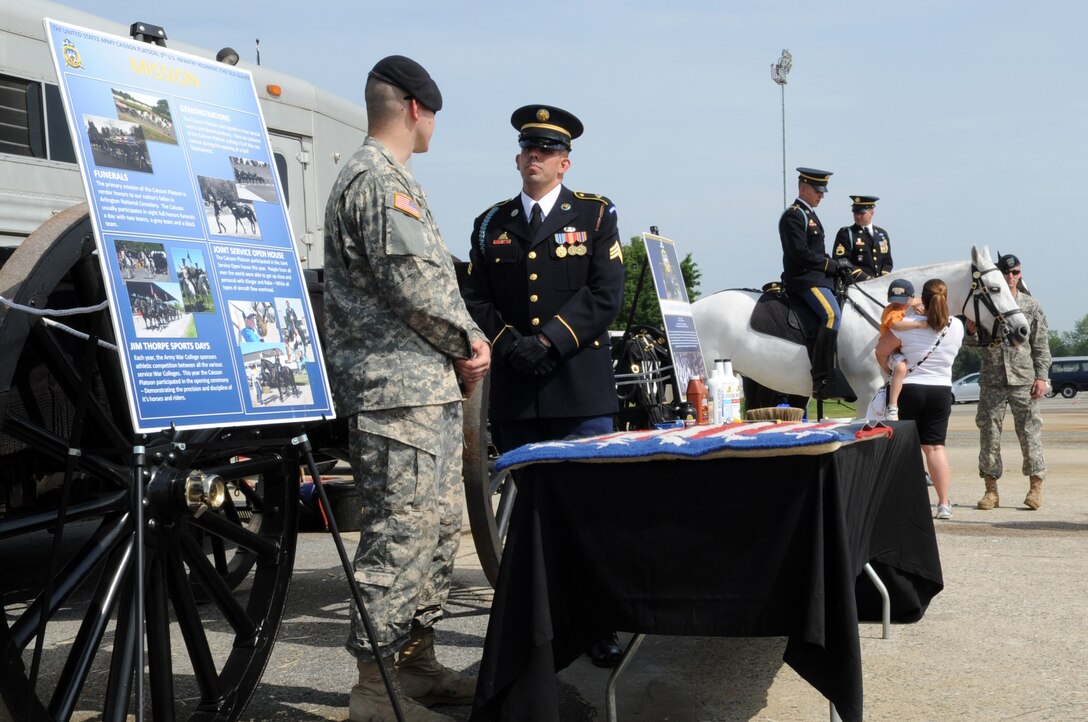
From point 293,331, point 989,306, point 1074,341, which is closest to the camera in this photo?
point 293,331

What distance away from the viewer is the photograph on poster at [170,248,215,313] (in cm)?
300

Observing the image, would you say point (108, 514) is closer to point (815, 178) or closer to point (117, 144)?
point (117, 144)

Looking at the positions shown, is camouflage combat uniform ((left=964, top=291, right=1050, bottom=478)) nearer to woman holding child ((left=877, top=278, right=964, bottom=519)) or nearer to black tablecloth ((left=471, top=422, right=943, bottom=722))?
woman holding child ((left=877, top=278, right=964, bottom=519))

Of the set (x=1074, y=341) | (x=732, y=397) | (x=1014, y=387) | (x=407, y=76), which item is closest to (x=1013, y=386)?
(x=1014, y=387)

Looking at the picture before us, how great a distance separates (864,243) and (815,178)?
1806 mm

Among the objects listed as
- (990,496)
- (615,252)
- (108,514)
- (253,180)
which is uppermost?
(253,180)

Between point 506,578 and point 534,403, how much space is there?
5.35ft

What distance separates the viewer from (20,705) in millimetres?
2729

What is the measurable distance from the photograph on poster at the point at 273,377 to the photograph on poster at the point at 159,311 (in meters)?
0.21

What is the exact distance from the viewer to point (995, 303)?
9.43 m

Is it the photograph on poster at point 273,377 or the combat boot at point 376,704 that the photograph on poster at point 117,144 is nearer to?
the photograph on poster at point 273,377

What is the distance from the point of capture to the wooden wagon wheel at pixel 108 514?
2.88m

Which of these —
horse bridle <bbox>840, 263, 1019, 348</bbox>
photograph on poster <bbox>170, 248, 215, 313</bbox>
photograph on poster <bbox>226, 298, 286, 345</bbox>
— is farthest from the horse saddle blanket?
photograph on poster <bbox>170, 248, 215, 313</bbox>

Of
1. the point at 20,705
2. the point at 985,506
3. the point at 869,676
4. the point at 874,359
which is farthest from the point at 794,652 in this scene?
the point at 985,506
